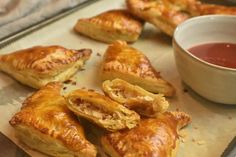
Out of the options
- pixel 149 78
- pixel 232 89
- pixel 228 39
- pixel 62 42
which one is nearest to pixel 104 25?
pixel 62 42

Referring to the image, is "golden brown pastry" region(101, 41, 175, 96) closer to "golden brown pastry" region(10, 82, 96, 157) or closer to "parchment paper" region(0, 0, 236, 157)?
"parchment paper" region(0, 0, 236, 157)

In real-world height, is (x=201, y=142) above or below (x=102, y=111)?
below

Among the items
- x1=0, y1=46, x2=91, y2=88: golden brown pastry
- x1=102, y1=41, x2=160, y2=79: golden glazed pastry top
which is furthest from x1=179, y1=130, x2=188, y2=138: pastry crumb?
x1=0, y1=46, x2=91, y2=88: golden brown pastry

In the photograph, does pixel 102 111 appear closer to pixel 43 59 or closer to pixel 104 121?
pixel 104 121

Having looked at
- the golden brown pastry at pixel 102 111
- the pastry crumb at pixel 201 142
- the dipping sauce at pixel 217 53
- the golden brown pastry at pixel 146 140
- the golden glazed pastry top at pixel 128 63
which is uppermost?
the dipping sauce at pixel 217 53

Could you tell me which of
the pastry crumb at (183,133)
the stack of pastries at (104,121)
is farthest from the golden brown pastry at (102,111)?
the pastry crumb at (183,133)

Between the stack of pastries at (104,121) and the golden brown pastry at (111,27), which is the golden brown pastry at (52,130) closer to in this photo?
the stack of pastries at (104,121)

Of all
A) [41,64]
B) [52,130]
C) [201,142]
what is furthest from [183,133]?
[41,64]
